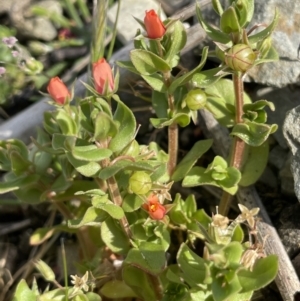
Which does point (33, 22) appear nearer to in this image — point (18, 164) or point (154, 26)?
point (18, 164)

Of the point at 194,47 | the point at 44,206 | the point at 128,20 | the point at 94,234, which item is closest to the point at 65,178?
the point at 94,234

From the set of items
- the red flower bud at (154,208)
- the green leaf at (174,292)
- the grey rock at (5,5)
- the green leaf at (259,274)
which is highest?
the grey rock at (5,5)

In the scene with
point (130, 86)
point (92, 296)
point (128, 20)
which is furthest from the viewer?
point (128, 20)

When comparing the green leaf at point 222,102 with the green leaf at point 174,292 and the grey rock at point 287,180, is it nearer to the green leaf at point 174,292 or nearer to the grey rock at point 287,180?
the grey rock at point 287,180

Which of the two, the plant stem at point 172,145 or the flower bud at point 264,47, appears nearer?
the flower bud at point 264,47

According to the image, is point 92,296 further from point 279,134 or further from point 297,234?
point 279,134

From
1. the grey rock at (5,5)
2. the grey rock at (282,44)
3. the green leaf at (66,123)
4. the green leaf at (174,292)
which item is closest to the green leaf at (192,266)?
the green leaf at (174,292)
